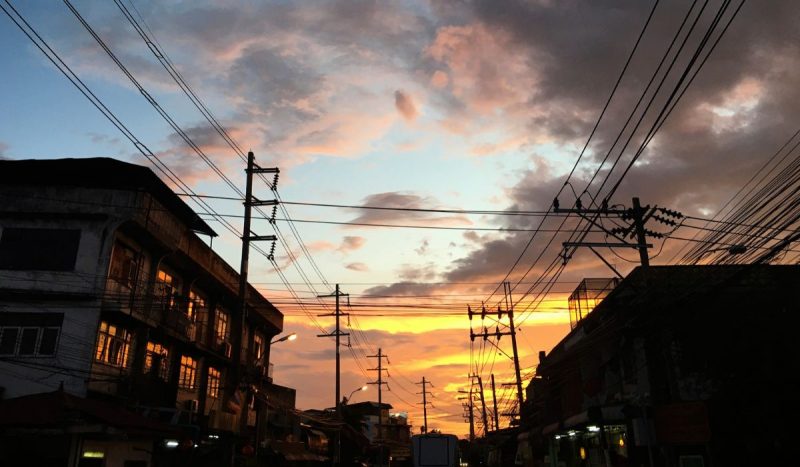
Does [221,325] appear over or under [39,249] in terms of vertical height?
under

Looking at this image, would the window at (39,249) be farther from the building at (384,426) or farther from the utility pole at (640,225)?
the building at (384,426)

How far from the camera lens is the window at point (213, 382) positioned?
107ft

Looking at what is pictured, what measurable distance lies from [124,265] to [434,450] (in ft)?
51.7

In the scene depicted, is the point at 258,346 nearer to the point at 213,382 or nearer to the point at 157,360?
the point at 213,382

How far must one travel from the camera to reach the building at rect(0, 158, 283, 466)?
2072cm

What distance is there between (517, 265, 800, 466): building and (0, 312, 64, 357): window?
20545 mm

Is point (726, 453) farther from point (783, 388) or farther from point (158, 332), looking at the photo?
point (158, 332)

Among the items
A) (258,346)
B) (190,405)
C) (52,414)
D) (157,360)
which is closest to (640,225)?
(52,414)

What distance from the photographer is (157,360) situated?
26.6 m

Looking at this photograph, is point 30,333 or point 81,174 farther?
point 81,174

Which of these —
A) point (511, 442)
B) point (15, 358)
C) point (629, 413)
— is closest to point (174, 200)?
point (15, 358)

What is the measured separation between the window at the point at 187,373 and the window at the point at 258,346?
960 centimetres

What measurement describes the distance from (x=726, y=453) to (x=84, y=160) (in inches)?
1015

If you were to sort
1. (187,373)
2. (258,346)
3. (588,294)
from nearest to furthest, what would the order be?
1. (187,373)
2. (588,294)
3. (258,346)
